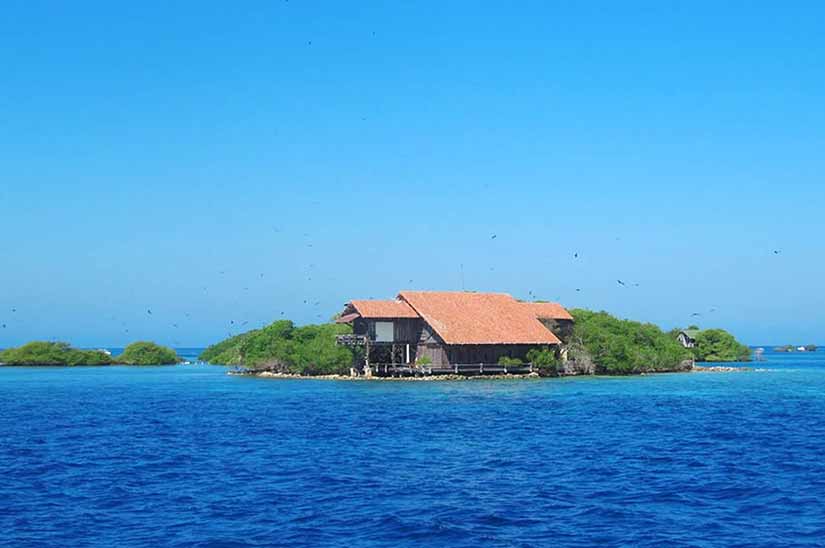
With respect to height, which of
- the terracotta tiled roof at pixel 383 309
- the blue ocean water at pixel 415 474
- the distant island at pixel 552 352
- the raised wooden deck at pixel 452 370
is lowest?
the blue ocean water at pixel 415 474

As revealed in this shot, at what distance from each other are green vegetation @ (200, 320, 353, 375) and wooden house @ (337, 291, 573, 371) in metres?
3.84

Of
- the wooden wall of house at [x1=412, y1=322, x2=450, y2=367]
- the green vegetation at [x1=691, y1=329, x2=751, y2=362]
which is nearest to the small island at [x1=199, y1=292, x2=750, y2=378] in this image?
the wooden wall of house at [x1=412, y1=322, x2=450, y2=367]

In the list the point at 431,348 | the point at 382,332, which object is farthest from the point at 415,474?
the point at 382,332

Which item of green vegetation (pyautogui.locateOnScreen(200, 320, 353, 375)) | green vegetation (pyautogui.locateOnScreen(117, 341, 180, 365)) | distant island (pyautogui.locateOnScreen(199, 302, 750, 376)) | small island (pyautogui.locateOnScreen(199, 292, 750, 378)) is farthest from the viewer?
green vegetation (pyautogui.locateOnScreen(117, 341, 180, 365))

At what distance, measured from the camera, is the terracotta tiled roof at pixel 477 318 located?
6916 cm

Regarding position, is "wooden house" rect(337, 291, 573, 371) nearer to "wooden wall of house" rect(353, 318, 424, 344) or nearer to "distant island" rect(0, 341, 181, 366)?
"wooden wall of house" rect(353, 318, 424, 344)

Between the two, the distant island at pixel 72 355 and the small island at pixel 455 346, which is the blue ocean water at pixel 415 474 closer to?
the small island at pixel 455 346

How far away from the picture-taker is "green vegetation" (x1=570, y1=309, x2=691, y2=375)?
78.2 metres

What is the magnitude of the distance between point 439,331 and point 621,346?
20.7 metres

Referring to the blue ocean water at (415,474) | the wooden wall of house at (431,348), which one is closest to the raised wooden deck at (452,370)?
the wooden wall of house at (431,348)

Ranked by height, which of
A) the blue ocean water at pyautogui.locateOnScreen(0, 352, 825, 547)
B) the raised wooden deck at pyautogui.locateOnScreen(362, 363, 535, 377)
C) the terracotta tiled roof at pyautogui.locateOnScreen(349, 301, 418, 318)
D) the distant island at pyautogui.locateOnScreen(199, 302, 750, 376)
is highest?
the terracotta tiled roof at pyautogui.locateOnScreen(349, 301, 418, 318)

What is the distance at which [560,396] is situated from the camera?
169 feet

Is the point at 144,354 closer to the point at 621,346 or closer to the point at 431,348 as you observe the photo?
the point at 431,348

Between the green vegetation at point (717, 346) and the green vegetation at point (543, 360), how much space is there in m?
62.6
